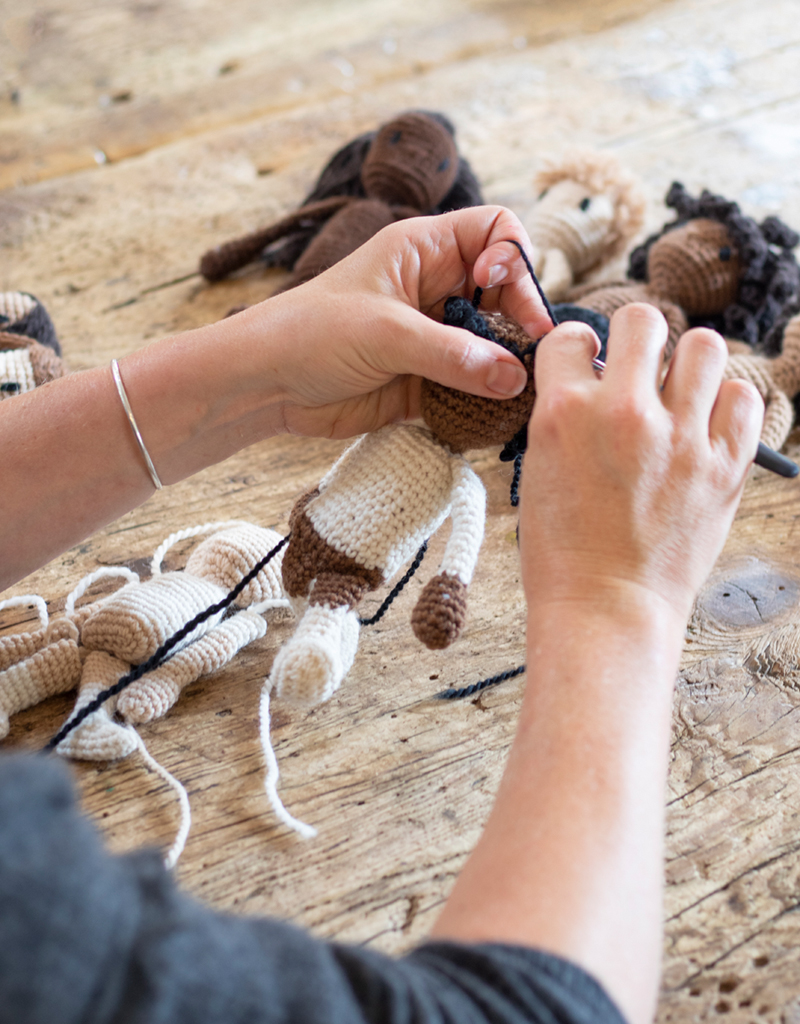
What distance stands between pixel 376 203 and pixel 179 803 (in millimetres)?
1062

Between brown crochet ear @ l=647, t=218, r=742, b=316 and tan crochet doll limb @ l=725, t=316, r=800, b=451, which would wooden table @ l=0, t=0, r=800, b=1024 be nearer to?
tan crochet doll limb @ l=725, t=316, r=800, b=451

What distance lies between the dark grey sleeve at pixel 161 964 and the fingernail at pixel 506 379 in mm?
445

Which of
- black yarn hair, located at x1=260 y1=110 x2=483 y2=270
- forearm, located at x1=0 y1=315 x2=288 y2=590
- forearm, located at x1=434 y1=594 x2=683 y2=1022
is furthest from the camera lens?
black yarn hair, located at x1=260 y1=110 x2=483 y2=270

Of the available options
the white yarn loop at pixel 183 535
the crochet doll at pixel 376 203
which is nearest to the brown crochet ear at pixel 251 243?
the crochet doll at pixel 376 203

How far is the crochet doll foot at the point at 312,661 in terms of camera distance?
2.16 ft

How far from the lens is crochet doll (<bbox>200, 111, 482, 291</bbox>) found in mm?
1379

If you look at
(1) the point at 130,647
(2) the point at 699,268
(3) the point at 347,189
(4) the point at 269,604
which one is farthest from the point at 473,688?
(3) the point at 347,189

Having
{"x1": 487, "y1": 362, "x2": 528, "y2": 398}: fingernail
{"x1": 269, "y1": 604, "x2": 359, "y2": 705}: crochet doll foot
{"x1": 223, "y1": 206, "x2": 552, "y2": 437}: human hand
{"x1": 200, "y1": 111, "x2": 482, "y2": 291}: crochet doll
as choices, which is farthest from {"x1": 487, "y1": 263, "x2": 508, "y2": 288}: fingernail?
{"x1": 200, "y1": 111, "x2": 482, "y2": 291}: crochet doll

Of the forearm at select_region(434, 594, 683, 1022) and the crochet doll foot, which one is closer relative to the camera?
the forearm at select_region(434, 594, 683, 1022)

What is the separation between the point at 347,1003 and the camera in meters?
0.38

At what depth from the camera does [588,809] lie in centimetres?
48

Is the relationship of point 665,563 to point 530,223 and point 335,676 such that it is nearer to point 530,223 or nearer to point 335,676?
point 335,676

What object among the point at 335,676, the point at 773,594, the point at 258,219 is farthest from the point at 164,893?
the point at 258,219

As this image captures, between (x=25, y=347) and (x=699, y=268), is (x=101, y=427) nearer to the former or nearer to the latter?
(x=25, y=347)
